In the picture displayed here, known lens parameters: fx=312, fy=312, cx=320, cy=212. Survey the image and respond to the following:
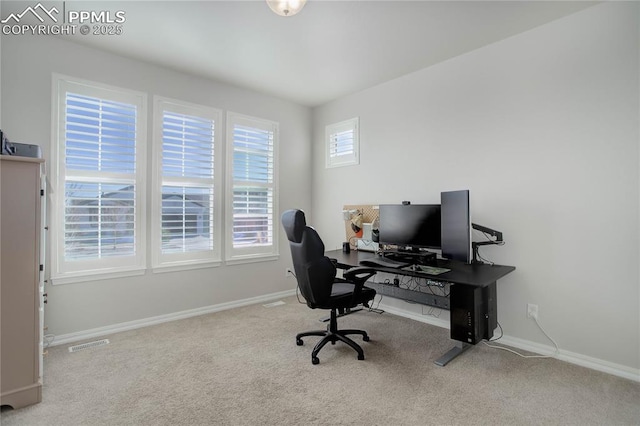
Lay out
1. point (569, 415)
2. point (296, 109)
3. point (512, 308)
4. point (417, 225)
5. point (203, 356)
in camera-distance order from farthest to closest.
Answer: point (296, 109) → point (417, 225) → point (512, 308) → point (203, 356) → point (569, 415)

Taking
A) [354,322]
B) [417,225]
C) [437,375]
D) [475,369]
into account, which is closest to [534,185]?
[417,225]

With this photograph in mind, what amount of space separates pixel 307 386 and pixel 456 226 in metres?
1.73

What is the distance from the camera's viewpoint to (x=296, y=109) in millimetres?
4605

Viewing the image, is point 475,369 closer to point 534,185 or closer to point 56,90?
point 534,185

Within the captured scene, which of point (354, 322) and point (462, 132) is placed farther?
point (354, 322)

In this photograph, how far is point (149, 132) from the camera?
10.8 ft

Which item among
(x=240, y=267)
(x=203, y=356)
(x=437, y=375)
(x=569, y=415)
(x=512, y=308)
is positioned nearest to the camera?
(x=569, y=415)

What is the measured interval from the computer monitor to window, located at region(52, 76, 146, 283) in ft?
9.89

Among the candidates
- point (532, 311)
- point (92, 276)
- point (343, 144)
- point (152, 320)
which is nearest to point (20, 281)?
point (92, 276)

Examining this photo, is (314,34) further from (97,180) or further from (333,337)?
(333,337)

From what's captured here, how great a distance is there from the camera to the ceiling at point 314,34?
2.38 m

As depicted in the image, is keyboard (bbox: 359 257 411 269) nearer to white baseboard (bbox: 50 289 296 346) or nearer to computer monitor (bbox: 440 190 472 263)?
computer monitor (bbox: 440 190 472 263)

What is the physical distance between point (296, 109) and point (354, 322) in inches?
121

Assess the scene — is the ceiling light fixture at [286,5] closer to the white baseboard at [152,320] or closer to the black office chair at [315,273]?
the black office chair at [315,273]
